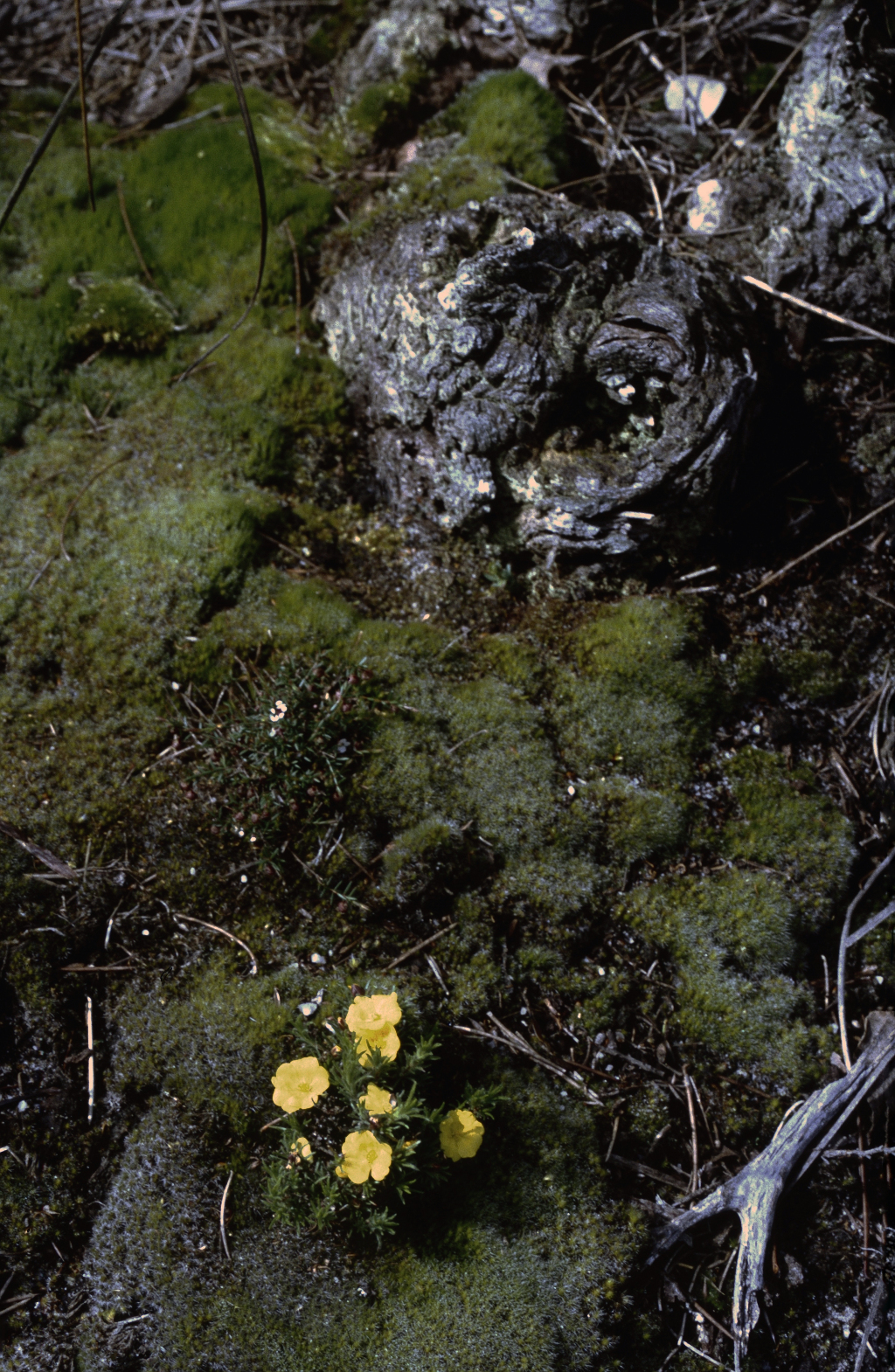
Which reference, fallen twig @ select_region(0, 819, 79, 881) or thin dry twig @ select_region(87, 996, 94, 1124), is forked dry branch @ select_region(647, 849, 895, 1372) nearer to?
thin dry twig @ select_region(87, 996, 94, 1124)

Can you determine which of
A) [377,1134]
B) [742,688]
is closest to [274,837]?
[377,1134]

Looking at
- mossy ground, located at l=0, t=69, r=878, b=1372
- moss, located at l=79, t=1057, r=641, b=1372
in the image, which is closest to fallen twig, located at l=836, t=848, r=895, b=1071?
mossy ground, located at l=0, t=69, r=878, b=1372

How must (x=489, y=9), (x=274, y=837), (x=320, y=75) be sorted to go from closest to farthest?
(x=274, y=837) < (x=489, y=9) < (x=320, y=75)

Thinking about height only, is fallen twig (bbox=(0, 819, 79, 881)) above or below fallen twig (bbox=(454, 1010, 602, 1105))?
above

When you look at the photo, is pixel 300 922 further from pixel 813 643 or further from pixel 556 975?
pixel 813 643

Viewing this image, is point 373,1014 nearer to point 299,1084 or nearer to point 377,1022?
point 377,1022

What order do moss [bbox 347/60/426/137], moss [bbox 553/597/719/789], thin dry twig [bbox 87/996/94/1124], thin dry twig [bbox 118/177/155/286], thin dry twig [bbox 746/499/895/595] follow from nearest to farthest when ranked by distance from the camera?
thin dry twig [bbox 87/996/94/1124]
moss [bbox 553/597/719/789]
thin dry twig [bbox 746/499/895/595]
thin dry twig [bbox 118/177/155/286]
moss [bbox 347/60/426/137]

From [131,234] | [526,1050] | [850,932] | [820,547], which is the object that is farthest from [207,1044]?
[131,234]
